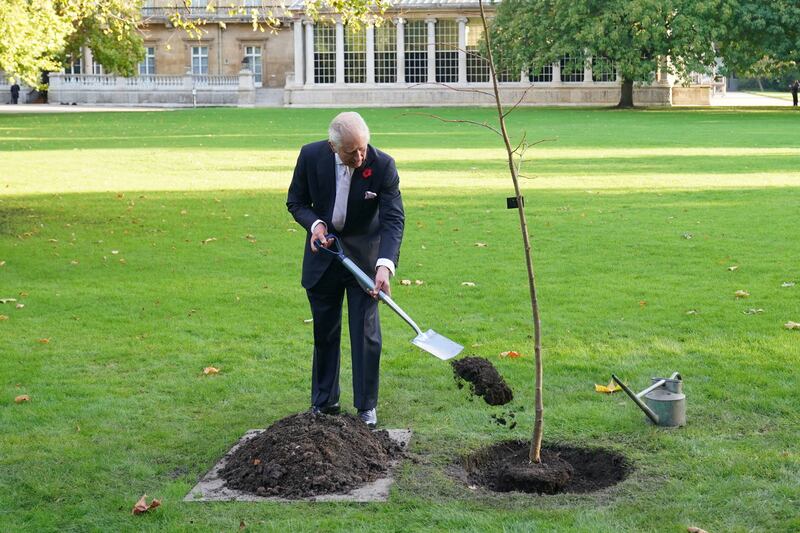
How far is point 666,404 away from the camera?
22.5ft

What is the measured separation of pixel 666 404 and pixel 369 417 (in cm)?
183

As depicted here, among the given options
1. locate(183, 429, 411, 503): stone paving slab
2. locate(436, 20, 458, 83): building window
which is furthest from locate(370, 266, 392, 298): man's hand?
locate(436, 20, 458, 83): building window

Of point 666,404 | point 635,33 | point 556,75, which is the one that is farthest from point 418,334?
point 556,75

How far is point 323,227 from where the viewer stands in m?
6.74

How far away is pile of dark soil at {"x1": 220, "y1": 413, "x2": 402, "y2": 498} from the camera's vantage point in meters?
5.98

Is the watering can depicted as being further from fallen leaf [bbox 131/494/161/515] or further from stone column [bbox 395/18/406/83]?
stone column [bbox 395/18/406/83]

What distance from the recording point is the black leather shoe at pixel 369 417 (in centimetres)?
705

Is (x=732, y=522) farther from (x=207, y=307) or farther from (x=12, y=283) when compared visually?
(x=12, y=283)

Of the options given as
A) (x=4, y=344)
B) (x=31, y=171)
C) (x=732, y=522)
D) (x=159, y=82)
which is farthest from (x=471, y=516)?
(x=159, y=82)

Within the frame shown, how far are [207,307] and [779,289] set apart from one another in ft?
18.0

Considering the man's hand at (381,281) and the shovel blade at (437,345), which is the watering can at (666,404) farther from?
the man's hand at (381,281)

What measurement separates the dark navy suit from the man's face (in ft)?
0.68

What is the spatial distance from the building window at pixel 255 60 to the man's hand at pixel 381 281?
A: 7480 cm

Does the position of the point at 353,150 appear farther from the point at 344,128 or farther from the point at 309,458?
the point at 309,458
